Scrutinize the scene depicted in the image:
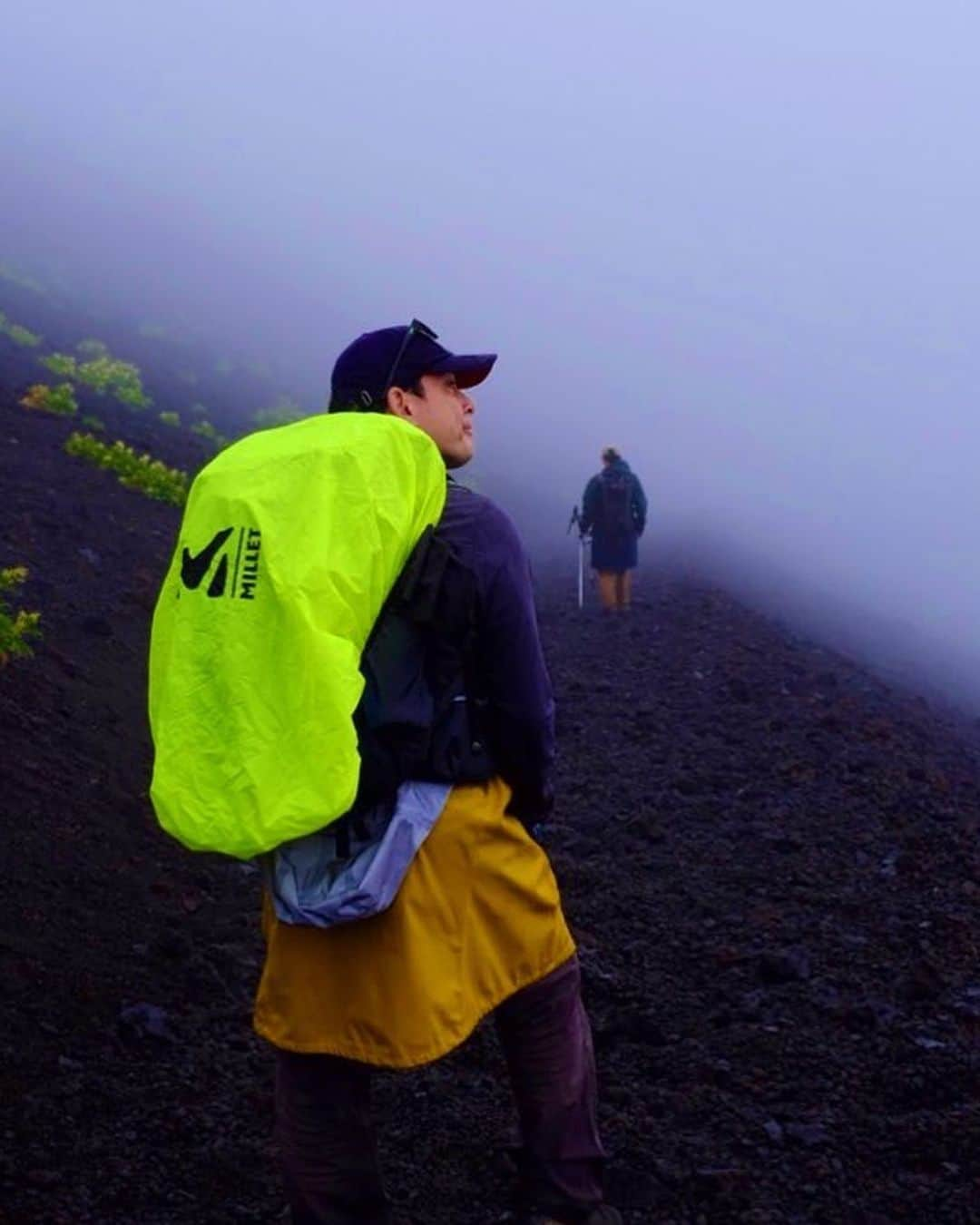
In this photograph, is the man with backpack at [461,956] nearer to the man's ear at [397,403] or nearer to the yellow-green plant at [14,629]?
the man's ear at [397,403]

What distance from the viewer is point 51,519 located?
1169 centimetres

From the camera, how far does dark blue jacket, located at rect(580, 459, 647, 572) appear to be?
51.7 feet

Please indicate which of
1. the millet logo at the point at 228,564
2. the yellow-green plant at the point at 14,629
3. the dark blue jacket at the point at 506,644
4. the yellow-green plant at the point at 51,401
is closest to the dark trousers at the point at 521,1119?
the dark blue jacket at the point at 506,644

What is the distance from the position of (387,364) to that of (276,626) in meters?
0.79

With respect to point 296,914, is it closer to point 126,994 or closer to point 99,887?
point 126,994

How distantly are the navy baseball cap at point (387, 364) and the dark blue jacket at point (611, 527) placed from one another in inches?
477

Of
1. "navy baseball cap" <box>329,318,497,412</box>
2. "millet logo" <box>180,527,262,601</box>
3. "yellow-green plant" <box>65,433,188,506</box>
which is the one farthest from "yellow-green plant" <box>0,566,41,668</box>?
"yellow-green plant" <box>65,433,188,506</box>

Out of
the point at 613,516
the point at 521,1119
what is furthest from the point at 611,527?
the point at 521,1119

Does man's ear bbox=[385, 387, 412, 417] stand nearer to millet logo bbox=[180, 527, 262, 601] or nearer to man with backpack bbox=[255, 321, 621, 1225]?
man with backpack bbox=[255, 321, 621, 1225]

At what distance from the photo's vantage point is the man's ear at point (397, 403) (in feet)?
11.7

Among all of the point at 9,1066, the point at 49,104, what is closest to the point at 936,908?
the point at 9,1066

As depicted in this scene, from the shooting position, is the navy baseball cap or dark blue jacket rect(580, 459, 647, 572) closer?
the navy baseball cap

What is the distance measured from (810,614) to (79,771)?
16.7 meters

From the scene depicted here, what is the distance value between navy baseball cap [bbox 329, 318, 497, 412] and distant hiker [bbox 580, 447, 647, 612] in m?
12.1
